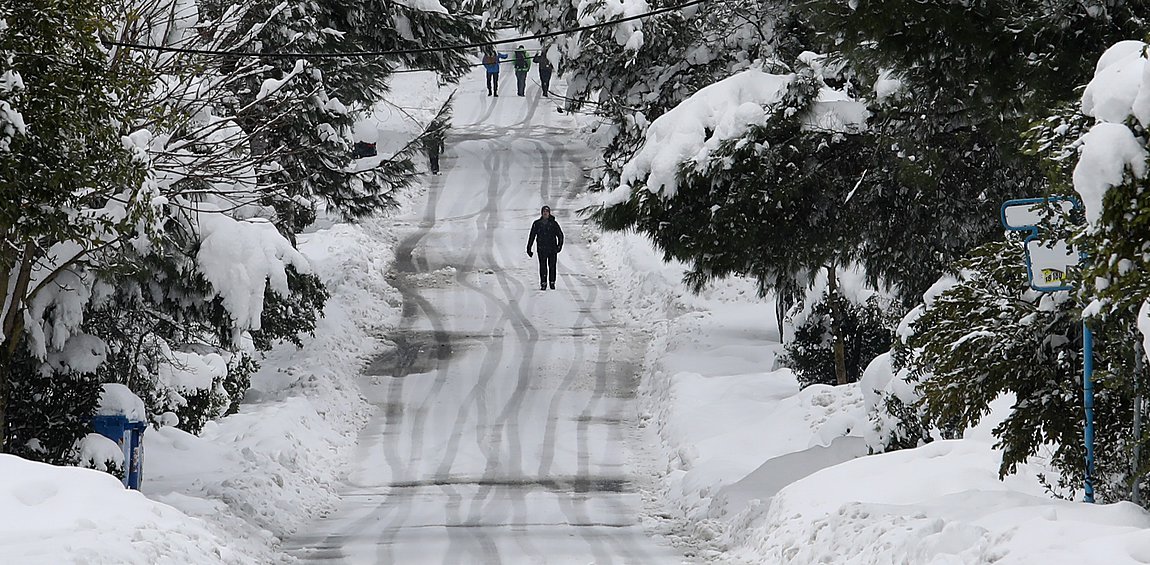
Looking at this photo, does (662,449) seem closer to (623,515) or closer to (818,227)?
(623,515)

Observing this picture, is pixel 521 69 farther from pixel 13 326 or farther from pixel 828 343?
pixel 13 326

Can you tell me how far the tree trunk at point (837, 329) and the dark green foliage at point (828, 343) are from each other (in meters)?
0.05

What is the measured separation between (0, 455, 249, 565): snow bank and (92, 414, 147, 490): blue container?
7.91 ft

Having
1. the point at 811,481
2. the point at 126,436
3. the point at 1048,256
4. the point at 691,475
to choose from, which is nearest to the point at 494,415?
the point at 691,475

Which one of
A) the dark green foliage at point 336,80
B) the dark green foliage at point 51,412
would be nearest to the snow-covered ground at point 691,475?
the dark green foliage at point 51,412

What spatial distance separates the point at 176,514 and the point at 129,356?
3.83 meters

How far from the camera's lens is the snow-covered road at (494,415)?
36.9 feet

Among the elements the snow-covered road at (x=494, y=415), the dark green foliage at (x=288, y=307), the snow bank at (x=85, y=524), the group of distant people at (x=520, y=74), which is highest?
the group of distant people at (x=520, y=74)

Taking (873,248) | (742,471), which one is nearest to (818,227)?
(873,248)

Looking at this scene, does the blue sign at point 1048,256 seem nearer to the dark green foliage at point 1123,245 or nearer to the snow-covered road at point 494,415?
the dark green foliage at point 1123,245

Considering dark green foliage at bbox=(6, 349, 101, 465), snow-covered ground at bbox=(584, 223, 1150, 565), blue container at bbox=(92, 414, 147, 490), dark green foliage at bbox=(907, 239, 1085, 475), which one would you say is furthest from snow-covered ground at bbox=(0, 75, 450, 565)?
dark green foliage at bbox=(907, 239, 1085, 475)

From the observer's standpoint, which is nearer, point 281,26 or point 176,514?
point 176,514

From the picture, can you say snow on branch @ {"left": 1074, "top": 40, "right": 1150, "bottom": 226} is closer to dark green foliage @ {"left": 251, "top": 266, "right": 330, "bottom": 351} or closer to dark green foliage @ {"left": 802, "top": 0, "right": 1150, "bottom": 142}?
dark green foliage @ {"left": 802, "top": 0, "right": 1150, "bottom": 142}

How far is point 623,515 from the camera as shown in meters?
12.5
